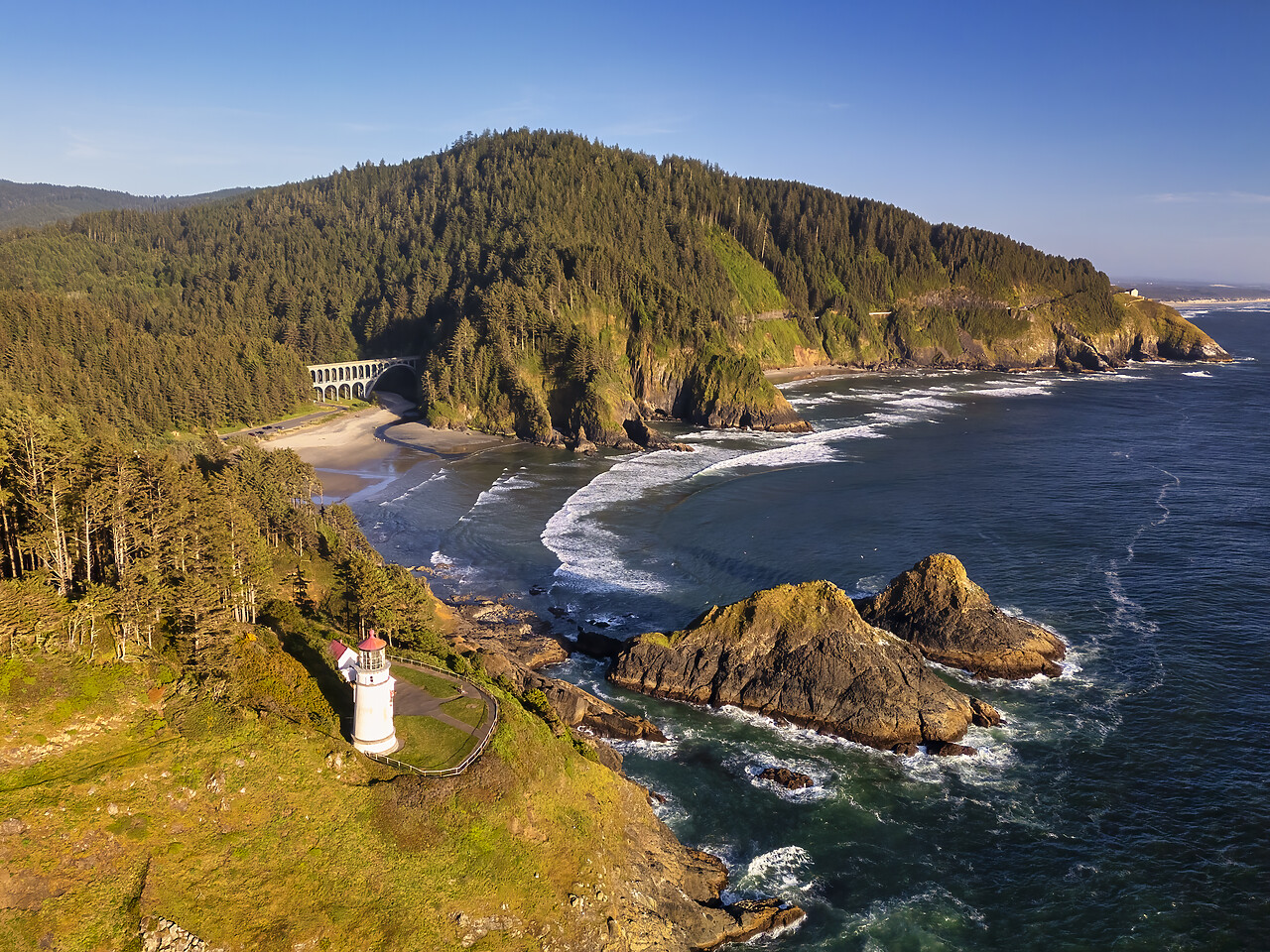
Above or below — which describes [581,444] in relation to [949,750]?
above

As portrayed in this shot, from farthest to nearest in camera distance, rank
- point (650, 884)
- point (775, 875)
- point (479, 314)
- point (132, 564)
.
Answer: point (479, 314)
point (132, 564)
point (775, 875)
point (650, 884)

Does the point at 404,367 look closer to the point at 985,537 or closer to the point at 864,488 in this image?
the point at 864,488

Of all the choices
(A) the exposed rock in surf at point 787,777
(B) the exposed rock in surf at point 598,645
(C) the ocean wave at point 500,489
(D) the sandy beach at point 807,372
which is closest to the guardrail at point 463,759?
(A) the exposed rock in surf at point 787,777

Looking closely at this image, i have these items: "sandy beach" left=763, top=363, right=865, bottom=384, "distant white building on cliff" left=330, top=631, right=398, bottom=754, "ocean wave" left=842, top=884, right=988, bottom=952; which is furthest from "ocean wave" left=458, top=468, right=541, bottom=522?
"sandy beach" left=763, top=363, right=865, bottom=384

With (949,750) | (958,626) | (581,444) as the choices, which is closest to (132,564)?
(949,750)

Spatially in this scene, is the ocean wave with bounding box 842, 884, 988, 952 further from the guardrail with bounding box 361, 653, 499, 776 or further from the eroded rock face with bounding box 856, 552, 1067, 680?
the eroded rock face with bounding box 856, 552, 1067, 680

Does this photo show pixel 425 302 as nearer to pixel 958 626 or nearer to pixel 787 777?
pixel 958 626

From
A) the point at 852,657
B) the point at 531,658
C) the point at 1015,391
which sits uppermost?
the point at 1015,391
